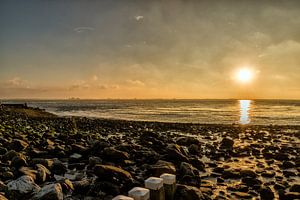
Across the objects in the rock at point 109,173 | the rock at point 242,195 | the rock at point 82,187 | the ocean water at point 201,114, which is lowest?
the ocean water at point 201,114

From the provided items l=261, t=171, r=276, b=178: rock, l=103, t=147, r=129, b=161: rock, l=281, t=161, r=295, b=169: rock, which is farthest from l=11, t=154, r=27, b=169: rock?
l=281, t=161, r=295, b=169: rock

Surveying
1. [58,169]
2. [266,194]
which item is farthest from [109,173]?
[266,194]

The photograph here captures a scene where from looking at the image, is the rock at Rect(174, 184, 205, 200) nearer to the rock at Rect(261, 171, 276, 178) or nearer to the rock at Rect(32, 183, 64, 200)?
the rock at Rect(32, 183, 64, 200)

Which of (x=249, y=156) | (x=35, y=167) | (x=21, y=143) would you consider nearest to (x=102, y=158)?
(x=35, y=167)

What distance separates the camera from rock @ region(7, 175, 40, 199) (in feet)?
23.7

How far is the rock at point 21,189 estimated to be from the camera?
724cm

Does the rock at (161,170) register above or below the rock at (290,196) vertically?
above

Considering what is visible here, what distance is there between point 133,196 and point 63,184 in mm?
3630

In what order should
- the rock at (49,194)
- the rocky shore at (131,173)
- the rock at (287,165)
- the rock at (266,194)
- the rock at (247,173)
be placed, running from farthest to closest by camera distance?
the rock at (287,165) < the rock at (247,173) < the rock at (266,194) < the rocky shore at (131,173) < the rock at (49,194)

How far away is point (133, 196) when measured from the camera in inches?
215

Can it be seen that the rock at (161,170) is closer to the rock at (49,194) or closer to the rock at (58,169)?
the rock at (58,169)

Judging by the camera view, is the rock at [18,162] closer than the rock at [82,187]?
No

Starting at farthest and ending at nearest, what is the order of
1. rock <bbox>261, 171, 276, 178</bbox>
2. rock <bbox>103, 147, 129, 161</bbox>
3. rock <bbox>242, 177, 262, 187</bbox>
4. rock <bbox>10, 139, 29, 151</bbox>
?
rock <bbox>10, 139, 29, 151</bbox> < rock <bbox>103, 147, 129, 161</bbox> < rock <bbox>261, 171, 276, 178</bbox> < rock <bbox>242, 177, 262, 187</bbox>

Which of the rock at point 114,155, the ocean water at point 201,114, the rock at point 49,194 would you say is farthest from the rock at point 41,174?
the ocean water at point 201,114
